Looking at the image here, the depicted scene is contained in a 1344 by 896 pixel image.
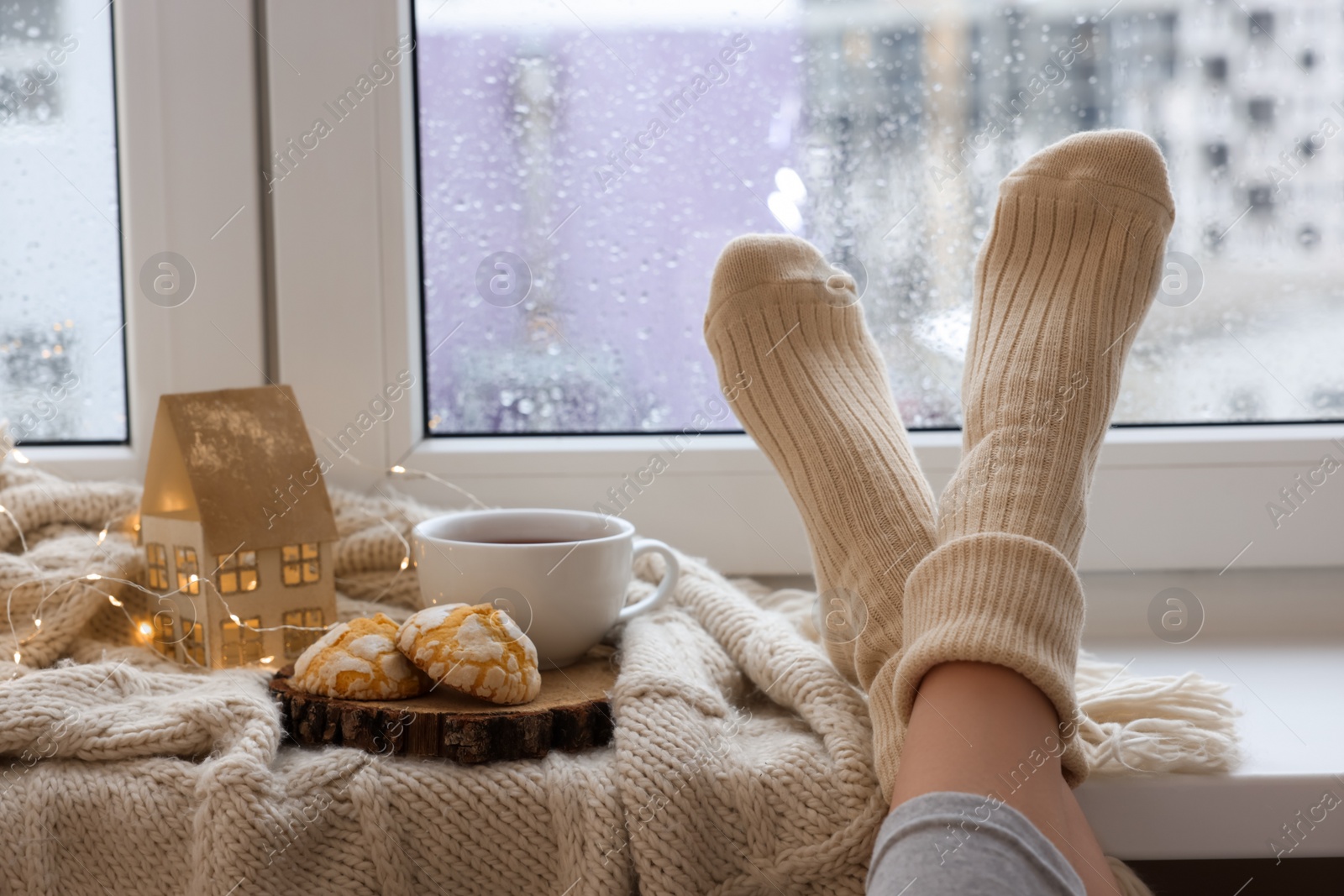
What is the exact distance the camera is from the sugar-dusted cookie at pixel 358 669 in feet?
1.77

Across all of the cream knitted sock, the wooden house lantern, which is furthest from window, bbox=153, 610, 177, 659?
the cream knitted sock

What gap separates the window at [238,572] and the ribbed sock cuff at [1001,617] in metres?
0.40

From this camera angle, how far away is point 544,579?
1.96ft

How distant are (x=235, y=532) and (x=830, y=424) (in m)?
0.42

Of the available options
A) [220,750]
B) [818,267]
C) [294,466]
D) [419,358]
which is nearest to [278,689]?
[220,750]

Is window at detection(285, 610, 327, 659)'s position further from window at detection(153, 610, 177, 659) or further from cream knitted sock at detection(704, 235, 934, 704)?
cream knitted sock at detection(704, 235, 934, 704)

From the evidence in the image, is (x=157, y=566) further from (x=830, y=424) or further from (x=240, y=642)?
(x=830, y=424)

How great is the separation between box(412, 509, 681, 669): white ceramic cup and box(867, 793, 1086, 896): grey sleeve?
232 millimetres

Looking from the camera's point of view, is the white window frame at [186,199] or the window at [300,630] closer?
the window at [300,630]

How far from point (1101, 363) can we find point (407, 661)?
52 centimetres

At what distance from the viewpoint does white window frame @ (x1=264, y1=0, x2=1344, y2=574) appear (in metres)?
0.83

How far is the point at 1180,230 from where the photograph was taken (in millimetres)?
863

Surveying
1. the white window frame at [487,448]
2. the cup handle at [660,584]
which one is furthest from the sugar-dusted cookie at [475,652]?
the white window frame at [487,448]

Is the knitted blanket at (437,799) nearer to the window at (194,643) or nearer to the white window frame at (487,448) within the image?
the window at (194,643)
